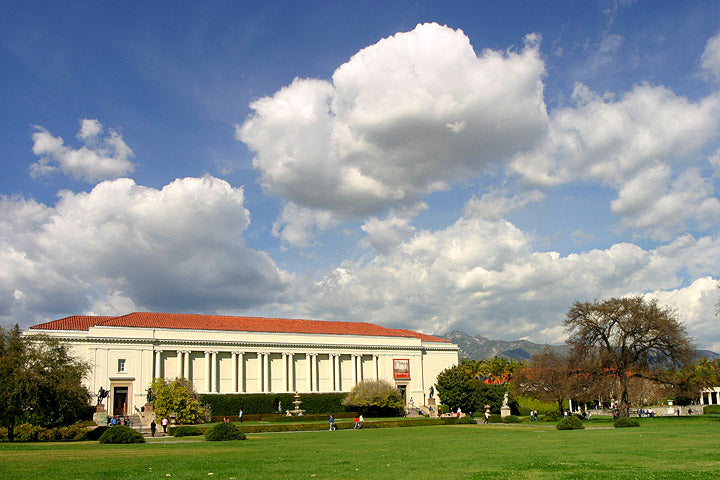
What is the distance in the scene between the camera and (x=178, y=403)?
208 ft

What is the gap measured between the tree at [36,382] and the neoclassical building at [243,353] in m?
27.3

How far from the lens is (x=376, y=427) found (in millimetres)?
55781

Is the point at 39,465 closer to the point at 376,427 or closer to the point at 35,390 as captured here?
the point at 35,390

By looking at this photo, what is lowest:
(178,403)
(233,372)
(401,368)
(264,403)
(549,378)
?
(264,403)

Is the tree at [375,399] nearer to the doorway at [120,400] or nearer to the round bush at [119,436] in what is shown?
the doorway at [120,400]

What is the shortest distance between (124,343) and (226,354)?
13.4m

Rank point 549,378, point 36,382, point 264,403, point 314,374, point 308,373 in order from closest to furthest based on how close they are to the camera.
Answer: point 36,382 < point 549,378 < point 264,403 < point 308,373 < point 314,374

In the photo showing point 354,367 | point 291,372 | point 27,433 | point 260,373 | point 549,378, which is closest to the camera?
point 27,433

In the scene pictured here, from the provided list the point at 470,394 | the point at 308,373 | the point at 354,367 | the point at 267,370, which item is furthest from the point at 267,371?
the point at 470,394

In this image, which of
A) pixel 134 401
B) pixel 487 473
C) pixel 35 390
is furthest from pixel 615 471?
pixel 134 401

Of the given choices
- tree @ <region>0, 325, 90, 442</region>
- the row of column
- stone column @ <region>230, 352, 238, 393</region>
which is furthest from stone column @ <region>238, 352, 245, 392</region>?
tree @ <region>0, 325, 90, 442</region>

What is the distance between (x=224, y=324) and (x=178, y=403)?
21.1 metres

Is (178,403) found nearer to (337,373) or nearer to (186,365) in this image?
(186,365)

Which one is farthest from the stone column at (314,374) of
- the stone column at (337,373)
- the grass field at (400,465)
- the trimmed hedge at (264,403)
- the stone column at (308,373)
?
the grass field at (400,465)
